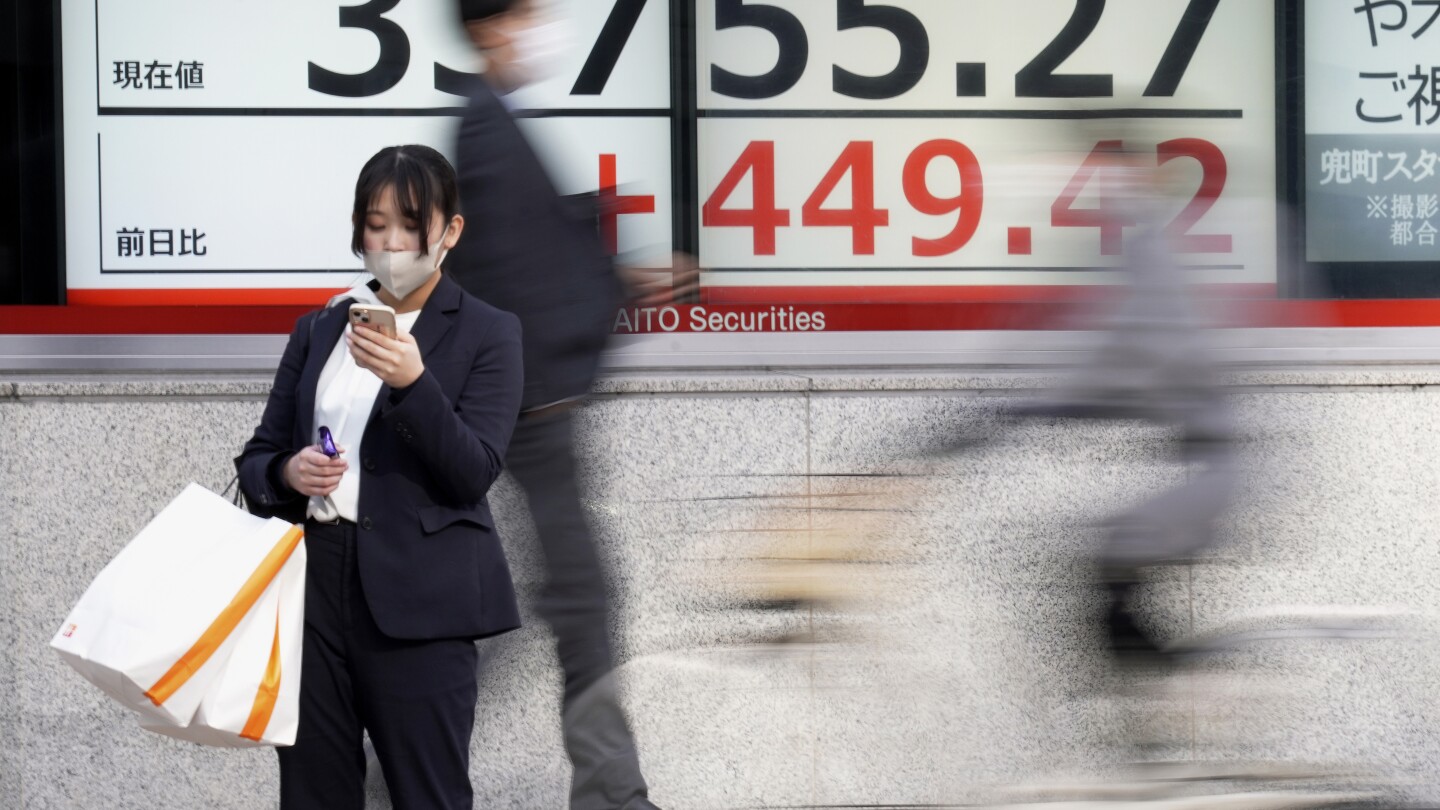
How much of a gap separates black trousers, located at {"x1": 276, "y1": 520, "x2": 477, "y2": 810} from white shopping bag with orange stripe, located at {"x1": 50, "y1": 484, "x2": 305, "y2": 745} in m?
0.13

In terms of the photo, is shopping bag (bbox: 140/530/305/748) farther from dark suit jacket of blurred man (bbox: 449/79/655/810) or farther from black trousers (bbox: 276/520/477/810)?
dark suit jacket of blurred man (bbox: 449/79/655/810)

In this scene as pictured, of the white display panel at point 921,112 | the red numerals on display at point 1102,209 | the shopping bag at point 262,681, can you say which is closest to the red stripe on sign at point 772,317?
the white display panel at point 921,112

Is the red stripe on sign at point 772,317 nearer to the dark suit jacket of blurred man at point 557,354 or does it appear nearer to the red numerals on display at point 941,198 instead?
the red numerals on display at point 941,198

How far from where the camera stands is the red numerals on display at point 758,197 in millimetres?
5031

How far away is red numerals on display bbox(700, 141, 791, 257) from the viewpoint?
5.03 meters

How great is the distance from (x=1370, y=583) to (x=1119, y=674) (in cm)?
212

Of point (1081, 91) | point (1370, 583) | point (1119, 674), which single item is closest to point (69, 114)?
point (1081, 91)

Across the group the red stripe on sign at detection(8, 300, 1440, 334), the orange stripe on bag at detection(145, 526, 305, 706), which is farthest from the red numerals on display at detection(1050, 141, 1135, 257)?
the red stripe on sign at detection(8, 300, 1440, 334)

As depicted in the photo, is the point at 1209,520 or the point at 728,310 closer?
the point at 1209,520

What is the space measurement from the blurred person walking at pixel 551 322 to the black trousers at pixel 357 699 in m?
0.81

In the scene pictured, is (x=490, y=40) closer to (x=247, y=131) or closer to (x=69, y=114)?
(x=247, y=131)

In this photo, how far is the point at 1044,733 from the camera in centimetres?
484

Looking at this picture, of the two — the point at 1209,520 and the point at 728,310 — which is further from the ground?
the point at 728,310

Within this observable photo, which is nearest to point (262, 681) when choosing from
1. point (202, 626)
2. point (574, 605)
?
point (202, 626)
